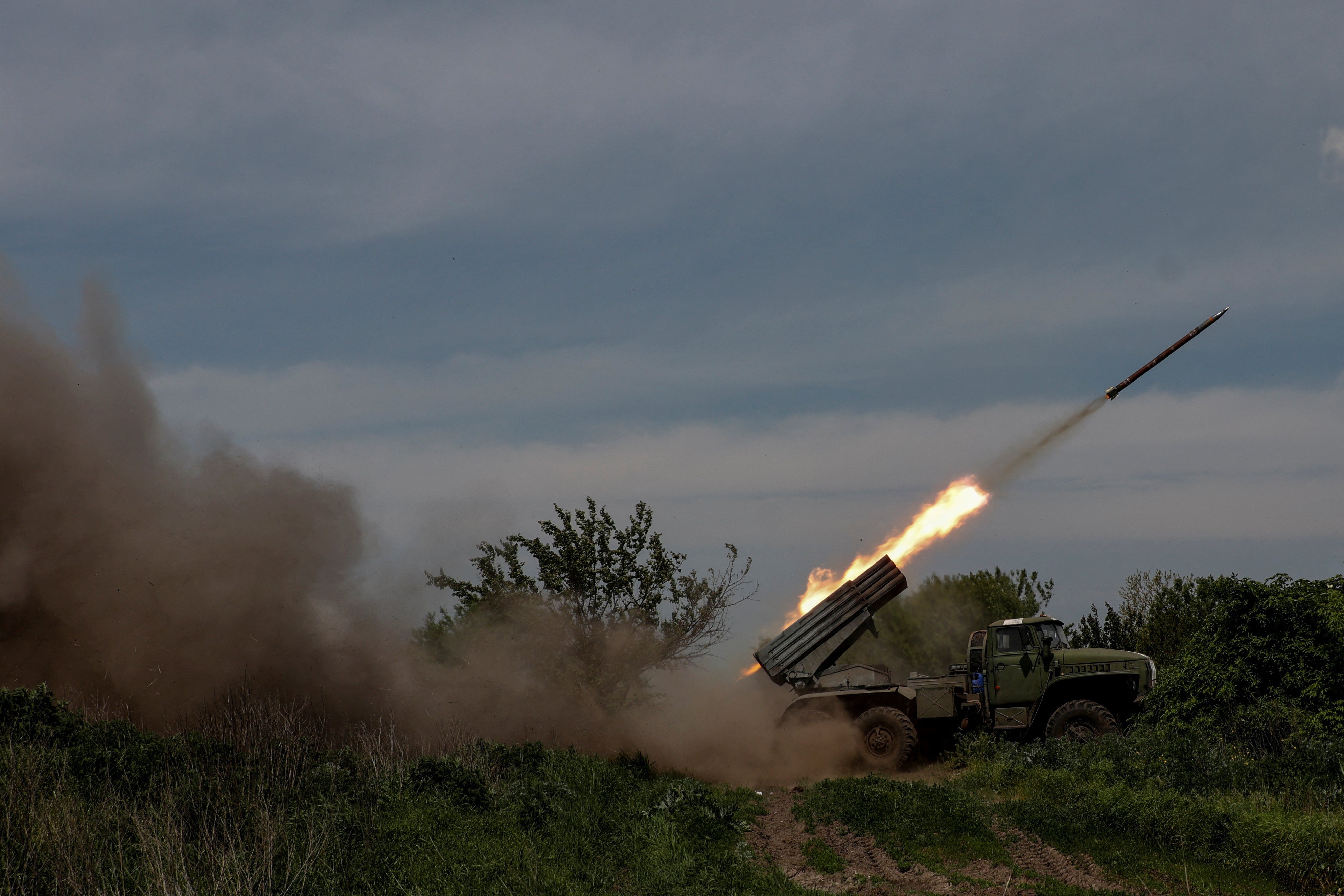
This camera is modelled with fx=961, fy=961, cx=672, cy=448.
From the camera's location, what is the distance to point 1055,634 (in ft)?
68.1

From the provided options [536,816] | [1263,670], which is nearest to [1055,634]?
[1263,670]

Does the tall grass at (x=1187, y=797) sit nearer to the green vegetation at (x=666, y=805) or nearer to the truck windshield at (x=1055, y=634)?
the green vegetation at (x=666, y=805)

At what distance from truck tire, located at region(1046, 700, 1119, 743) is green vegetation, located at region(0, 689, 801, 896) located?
677 cm

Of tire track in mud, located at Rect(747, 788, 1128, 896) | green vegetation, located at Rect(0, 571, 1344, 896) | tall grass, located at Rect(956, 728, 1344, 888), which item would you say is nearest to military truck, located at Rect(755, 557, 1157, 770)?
green vegetation, located at Rect(0, 571, 1344, 896)

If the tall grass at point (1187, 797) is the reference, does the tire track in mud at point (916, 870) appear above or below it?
below

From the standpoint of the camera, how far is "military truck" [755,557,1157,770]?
65.9 ft

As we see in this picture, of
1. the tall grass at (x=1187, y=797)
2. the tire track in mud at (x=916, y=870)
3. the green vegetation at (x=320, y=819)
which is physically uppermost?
the green vegetation at (x=320, y=819)

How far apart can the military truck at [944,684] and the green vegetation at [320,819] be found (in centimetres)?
396

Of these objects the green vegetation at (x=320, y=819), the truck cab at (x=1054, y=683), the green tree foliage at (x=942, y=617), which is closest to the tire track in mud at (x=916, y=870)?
the green vegetation at (x=320, y=819)

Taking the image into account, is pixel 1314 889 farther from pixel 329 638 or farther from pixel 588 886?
pixel 329 638

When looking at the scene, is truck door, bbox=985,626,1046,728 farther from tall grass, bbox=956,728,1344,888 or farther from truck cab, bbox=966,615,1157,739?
tall grass, bbox=956,728,1344,888

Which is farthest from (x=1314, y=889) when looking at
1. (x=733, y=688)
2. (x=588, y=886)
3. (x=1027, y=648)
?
(x=733, y=688)

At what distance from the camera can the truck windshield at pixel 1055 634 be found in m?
20.7

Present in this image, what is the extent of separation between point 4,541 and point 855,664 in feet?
61.3
